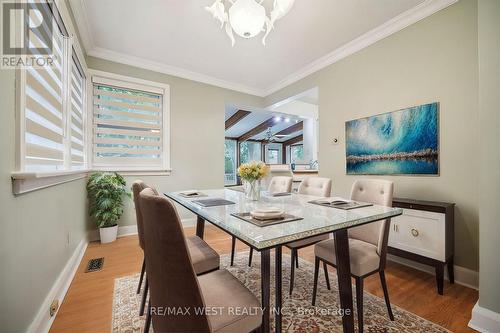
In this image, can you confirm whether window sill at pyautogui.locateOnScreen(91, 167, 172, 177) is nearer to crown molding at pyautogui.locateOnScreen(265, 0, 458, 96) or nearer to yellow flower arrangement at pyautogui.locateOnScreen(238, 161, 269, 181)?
yellow flower arrangement at pyautogui.locateOnScreen(238, 161, 269, 181)

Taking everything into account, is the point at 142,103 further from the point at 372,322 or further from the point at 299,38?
the point at 372,322

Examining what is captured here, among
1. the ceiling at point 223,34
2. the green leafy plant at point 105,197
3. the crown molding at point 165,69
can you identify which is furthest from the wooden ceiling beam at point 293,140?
the green leafy plant at point 105,197

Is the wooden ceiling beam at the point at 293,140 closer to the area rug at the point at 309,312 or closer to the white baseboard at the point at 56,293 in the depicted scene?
the area rug at the point at 309,312

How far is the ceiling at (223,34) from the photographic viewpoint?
7.33 ft

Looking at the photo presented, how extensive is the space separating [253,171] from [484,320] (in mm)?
1805

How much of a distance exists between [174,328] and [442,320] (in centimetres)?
184

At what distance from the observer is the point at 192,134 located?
153 inches

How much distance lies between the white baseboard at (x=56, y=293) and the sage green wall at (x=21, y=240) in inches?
1.5

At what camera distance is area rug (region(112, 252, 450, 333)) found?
139 centimetres

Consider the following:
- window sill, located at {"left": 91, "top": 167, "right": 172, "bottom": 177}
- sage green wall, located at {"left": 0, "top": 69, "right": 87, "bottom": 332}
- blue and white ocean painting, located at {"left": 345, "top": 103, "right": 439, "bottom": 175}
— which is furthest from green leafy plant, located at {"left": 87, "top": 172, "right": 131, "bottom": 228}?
blue and white ocean painting, located at {"left": 345, "top": 103, "right": 439, "bottom": 175}

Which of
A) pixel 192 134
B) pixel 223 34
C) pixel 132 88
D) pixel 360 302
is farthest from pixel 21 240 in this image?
pixel 192 134

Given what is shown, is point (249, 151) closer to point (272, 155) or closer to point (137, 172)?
point (272, 155)

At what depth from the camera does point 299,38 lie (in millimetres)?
2770

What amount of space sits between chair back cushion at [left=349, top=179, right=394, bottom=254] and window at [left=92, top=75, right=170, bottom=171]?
298 cm
